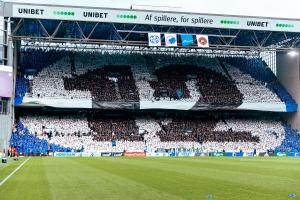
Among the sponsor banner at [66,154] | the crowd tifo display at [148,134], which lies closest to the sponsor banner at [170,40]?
the crowd tifo display at [148,134]

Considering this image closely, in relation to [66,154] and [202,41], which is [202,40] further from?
[66,154]

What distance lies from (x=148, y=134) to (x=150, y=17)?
617 inches

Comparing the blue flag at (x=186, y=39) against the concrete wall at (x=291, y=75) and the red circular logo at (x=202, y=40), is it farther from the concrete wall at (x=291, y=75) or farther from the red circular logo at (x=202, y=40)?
the concrete wall at (x=291, y=75)

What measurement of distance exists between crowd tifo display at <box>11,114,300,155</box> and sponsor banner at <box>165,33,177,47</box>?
12723 millimetres

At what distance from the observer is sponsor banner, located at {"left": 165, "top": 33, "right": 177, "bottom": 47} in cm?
5959

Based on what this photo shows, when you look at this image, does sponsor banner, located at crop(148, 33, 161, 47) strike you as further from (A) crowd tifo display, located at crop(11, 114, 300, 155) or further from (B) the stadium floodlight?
(B) the stadium floodlight

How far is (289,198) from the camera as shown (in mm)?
13805

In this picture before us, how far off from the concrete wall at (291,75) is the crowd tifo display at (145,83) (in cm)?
97

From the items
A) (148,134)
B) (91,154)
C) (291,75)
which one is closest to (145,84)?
(148,134)

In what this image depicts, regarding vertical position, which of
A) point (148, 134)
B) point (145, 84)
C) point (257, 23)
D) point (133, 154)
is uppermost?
point (257, 23)

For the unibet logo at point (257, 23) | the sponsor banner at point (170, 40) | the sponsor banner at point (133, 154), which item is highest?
the unibet logo at point (257, 23)

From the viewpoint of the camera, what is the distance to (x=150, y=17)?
5931 cm

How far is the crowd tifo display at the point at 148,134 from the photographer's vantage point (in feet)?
196

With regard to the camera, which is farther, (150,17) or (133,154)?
(133,154)
